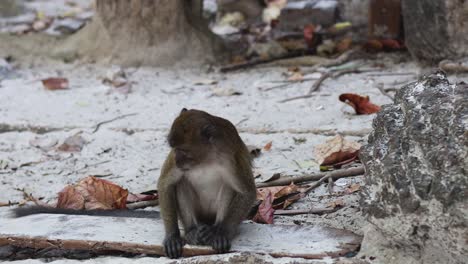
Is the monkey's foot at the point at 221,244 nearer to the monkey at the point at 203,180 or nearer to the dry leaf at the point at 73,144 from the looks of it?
the monkey at the point at 203,180

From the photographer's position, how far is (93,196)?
427cm

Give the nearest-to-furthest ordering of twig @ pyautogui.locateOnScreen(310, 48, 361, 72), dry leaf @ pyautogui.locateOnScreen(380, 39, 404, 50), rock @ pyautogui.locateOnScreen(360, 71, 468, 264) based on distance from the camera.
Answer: rock @ pyautogui.locateOnScreen(360, 71, 468, 264) → twig @ pyautogui.locateOnScreen(310, 48, 361, 72) → dry leaf @ pyautogui.locateOnScreen(380, 39, 404, 50)

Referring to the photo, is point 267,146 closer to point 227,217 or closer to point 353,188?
point 353,188

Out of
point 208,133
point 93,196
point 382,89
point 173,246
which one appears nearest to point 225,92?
point 382,89

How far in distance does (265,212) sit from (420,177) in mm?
1167

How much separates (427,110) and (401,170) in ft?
0.83

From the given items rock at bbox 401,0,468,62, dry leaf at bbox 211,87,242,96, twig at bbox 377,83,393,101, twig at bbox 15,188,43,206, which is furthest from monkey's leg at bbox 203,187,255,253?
rock at bbox 401,0,468,62

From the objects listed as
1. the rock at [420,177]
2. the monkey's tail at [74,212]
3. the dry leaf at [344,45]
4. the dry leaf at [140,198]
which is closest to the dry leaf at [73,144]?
the dry leaf at [140,198]

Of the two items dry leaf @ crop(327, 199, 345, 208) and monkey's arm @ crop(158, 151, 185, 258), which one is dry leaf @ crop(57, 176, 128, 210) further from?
dry leaf @ crop(327, 199, 345, 208)

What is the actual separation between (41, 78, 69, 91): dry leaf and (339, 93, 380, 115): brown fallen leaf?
307 centimetres

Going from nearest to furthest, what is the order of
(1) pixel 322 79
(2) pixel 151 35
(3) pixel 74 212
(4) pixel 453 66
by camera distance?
(3) pixel 74 212 → (4) pixel 453 66 → (1) pixel 322 79 → (2) pixel 151 35

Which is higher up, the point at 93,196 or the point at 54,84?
the point at 93,196

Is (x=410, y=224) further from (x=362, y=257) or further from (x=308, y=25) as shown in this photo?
(x=308, y=25)

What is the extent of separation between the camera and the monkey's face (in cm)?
358
